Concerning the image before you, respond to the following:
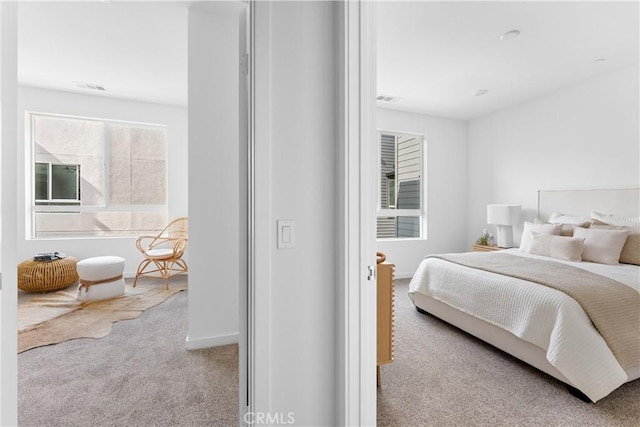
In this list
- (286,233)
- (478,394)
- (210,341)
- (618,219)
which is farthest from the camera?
(618,219)

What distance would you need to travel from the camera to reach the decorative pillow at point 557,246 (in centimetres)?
301

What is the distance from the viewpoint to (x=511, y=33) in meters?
2.76

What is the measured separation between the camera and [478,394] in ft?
6.21

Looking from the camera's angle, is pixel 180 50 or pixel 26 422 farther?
pixel 180 50

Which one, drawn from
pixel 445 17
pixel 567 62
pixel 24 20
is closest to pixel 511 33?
pixel 445 17

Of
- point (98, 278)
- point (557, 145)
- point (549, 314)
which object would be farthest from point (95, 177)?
point (557, 145)

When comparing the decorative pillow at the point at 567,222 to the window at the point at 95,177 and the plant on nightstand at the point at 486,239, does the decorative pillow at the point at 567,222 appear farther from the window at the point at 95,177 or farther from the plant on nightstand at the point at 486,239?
the window at the point at 95,177

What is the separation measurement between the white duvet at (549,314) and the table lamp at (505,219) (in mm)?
1376

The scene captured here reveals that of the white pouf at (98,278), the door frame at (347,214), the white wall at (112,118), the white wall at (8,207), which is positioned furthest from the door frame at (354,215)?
the white wall at (112,118)

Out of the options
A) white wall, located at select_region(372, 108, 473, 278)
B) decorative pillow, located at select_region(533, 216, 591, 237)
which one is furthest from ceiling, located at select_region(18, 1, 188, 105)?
decorative pillow, located at select_region(533, 216, 591, 237)

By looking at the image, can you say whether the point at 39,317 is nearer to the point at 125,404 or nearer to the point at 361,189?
the point at 125,404

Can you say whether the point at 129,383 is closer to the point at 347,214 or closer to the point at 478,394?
the point at 347,214

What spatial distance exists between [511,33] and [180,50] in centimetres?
318

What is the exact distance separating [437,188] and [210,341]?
419 centimetres
